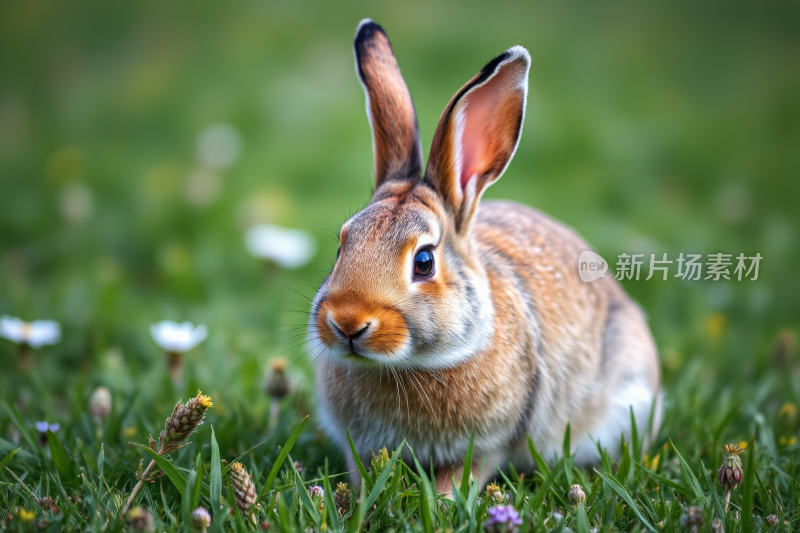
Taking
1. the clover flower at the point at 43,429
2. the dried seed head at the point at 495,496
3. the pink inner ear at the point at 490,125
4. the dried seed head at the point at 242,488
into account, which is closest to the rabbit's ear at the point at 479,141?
the pink inner ear at the point at 490,125

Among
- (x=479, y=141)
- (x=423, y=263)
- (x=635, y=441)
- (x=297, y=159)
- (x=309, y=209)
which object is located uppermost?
(x=479, y=141)

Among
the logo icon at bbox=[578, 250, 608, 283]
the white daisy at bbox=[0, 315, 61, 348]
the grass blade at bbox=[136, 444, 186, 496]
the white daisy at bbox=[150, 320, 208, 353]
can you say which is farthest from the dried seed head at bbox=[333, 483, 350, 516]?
the white daisy at bbox=[0, 315, 61, 348]

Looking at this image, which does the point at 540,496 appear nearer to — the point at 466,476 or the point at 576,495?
the point at 576,495

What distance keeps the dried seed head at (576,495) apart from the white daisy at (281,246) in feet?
8.68

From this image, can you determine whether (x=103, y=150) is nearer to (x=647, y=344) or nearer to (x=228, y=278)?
(x=228, y=278)

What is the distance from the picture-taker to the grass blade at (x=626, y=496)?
2.59 metres

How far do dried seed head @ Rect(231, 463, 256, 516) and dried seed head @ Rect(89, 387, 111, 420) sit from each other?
1.12 metres

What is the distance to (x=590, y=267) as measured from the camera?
3.79m

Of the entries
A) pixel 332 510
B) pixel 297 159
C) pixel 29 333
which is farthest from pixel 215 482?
pixel 297 159

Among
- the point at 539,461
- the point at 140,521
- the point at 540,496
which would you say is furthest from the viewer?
the point at 539,461

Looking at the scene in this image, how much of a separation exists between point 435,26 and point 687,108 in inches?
96.0

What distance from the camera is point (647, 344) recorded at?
3.62 meters

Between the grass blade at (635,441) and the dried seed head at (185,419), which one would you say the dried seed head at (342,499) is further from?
the grass blade at (635,441)

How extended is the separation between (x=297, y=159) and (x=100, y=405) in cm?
332
